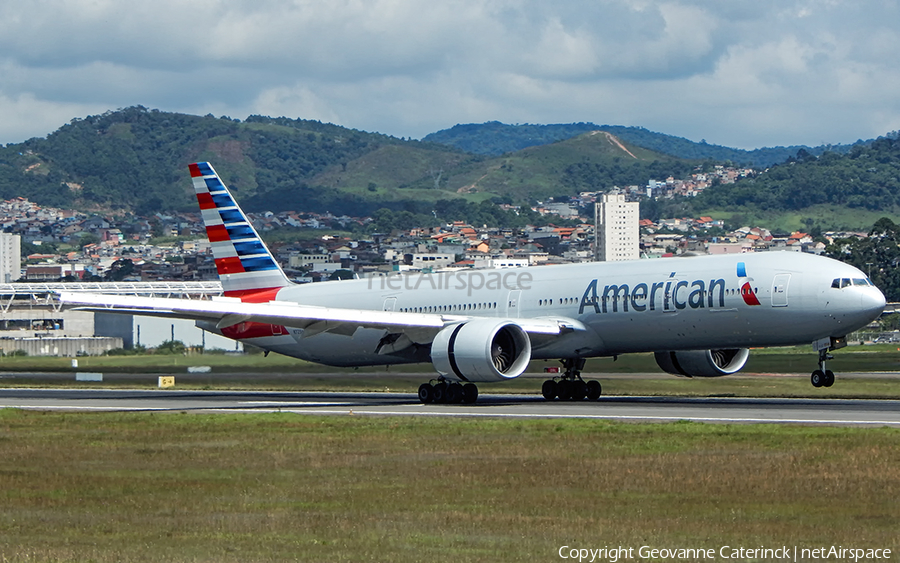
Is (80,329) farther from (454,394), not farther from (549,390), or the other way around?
(454,394)

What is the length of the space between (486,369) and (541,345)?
12.7ft

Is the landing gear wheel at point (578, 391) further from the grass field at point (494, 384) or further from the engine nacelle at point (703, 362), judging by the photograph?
the grass field at point (494, 384)

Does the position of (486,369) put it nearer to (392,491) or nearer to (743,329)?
(743,329)

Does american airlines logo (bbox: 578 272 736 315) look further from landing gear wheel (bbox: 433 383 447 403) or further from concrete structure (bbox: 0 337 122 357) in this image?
concrete structure (bbox: 0 337 122 357)

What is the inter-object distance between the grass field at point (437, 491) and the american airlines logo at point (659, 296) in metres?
8.99

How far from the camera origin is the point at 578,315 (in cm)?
4153

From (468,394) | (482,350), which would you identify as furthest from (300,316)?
(482,350)

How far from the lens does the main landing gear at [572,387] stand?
42594mm

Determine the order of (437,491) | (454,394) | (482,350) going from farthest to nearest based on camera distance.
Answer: (454,394)
(482,350)
(437,491)

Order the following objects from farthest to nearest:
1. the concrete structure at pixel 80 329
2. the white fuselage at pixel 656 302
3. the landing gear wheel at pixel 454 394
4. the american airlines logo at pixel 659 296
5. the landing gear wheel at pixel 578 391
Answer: the concrete structure at pixel 80 329, the landing gear wheel at pixel 578 391, the landing gear wheel at pixel 454 394, the american airlines logo at pixel 659 296, the white fuselage at pixel 656 302

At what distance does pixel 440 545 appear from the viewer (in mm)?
15469

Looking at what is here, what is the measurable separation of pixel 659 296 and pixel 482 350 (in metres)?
5.79

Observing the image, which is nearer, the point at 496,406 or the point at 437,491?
the point at 437,491

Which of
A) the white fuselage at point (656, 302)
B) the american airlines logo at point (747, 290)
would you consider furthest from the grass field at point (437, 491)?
the white fuselage at point (656, 302)
